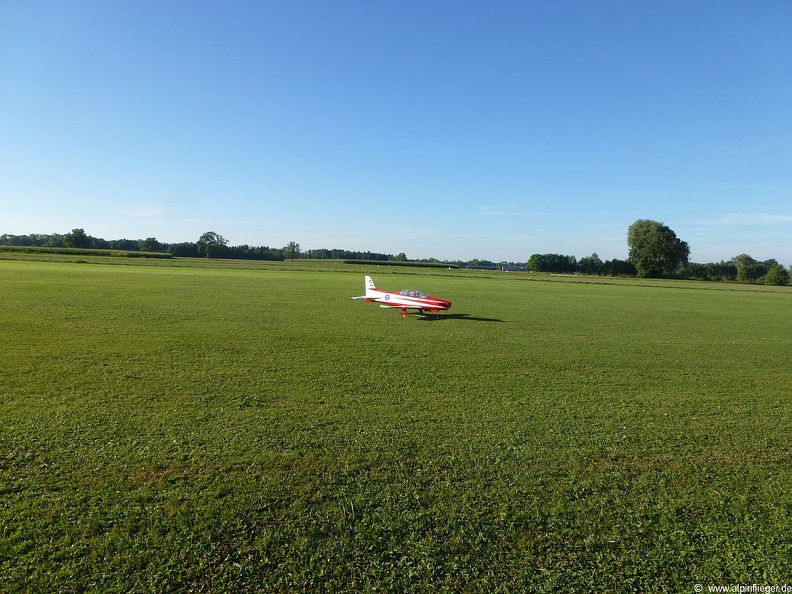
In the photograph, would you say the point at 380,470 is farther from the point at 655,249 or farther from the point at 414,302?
the point at 655,249

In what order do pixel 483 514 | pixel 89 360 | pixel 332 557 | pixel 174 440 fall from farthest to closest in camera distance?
pixel 89 360, pixel 174 440, pixel 483 514, pixel 332 557

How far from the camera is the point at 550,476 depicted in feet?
19.4

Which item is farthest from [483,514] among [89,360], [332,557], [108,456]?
[89,360]

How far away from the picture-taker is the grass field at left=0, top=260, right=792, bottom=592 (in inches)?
163

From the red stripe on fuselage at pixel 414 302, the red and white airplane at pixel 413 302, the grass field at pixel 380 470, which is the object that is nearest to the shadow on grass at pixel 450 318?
the red and white airplane at pixel 413 302

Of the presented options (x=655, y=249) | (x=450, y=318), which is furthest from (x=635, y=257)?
(x=450, y=318)

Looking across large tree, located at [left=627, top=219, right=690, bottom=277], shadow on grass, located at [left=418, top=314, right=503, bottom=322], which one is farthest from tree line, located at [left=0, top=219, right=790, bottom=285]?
shadow on grass, located at [left=418, top=314, right=503, bottom=322]

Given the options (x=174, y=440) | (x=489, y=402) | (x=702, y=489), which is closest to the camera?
(x=702, y=489)

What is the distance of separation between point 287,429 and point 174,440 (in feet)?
5.58

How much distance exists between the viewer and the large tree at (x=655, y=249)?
4540 inches

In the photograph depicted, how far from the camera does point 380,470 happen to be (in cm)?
593

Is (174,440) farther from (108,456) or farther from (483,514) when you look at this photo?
(483,514)

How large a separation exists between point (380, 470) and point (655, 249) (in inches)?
5209

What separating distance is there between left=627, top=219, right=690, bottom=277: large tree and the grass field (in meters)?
120
